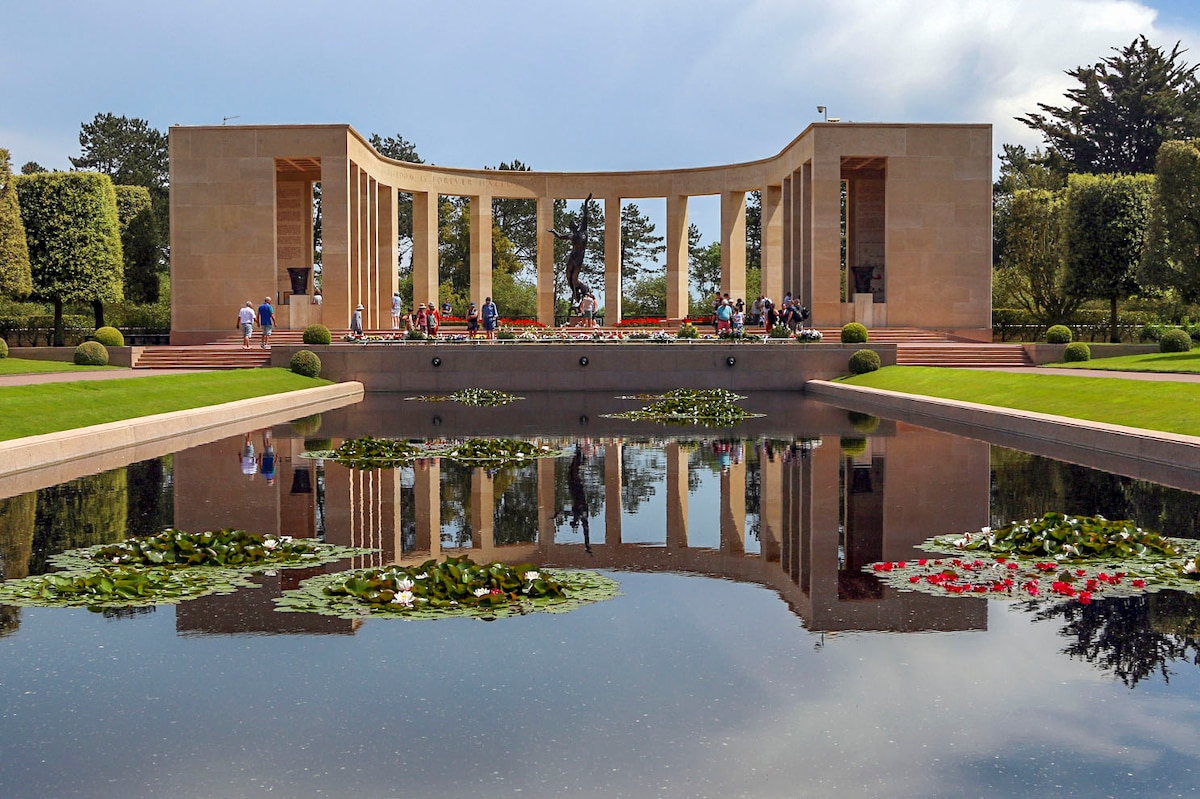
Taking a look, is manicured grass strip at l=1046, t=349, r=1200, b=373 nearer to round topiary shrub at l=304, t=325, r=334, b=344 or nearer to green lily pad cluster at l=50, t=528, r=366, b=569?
round topiary shrub at l=304, t=325, r=334, b=344

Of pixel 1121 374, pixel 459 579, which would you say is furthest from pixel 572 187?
pixel 459 579

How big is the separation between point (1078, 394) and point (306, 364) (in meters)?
21.4

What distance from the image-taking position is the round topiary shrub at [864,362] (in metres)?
35.0

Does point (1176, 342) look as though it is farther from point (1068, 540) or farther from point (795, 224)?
point (1068, 540)

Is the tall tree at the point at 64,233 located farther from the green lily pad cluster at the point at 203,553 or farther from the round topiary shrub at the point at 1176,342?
the green lily pad cluster at the point at 203,553

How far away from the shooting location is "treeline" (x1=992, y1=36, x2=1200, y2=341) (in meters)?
41.2

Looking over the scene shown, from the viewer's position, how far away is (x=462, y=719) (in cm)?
539

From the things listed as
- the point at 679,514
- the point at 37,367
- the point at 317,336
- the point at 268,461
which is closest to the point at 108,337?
the point at 37,367

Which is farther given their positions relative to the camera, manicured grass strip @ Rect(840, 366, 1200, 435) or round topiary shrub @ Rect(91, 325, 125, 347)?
round topiary shrub @ Rect(91, 325, 125, 347)

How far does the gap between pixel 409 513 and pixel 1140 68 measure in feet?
226

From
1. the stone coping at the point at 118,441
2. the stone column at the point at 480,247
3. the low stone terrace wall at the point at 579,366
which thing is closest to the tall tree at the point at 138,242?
the stone column at the point at 480,247

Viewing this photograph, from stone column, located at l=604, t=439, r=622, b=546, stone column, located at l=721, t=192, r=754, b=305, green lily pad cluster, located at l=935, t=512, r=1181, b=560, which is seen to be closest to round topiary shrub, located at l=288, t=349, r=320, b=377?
stone column, located at l=604, t=439, r=622, b=546

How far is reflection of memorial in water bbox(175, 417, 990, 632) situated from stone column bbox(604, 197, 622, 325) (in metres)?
37.6

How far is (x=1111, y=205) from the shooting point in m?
49.8
